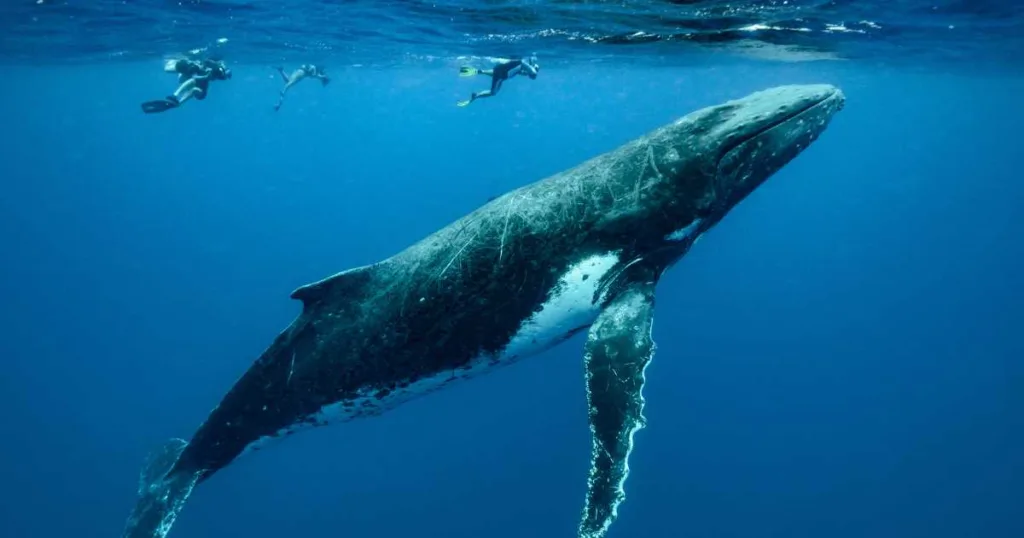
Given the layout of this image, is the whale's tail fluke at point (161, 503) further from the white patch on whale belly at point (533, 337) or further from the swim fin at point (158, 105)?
the swim fin at point (158, 105)

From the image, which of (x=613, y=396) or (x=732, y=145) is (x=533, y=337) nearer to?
(x=613, y=396)

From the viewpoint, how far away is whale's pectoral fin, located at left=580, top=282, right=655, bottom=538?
4887 millimetres

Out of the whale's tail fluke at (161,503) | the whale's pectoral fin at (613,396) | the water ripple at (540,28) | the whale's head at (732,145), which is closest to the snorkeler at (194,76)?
the water ripple at (540,28)

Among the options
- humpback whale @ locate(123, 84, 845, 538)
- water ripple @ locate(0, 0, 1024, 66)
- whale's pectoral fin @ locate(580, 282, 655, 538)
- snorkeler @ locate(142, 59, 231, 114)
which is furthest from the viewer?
snorkeler @ locate(142, 59, 231, 114)

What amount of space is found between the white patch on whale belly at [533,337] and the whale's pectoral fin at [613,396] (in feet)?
1.33

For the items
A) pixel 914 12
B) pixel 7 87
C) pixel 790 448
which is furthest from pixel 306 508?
pixel 7 87

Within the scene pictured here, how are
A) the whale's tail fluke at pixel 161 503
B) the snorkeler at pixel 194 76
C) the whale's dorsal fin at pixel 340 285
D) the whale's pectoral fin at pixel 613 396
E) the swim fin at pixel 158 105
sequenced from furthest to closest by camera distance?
the snorkeler at pixel 194 76
the swim fin at pixel 158 105
the whale's tail fluke at pixel 161 503
the whale's dorsal fin at pixel 340 285
the whale's pectoral fin at pixel 613 396

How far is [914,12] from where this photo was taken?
16.9 m

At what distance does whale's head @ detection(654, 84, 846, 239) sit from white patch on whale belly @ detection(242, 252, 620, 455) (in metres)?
1.06

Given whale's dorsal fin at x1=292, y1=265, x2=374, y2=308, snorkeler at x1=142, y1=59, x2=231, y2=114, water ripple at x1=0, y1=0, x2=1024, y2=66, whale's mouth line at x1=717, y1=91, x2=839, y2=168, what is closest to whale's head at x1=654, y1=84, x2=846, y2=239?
whale's mouth line at x1=717, y1=91, x2=839, y2=168

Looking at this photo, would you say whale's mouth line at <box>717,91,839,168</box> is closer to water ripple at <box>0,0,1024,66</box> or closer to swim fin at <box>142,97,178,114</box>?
water ripple at <box>0,0,1024,66</box>

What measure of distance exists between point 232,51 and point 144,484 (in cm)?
2578

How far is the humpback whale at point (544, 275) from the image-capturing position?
19.6 ft

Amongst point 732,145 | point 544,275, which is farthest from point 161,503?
point 732,145
